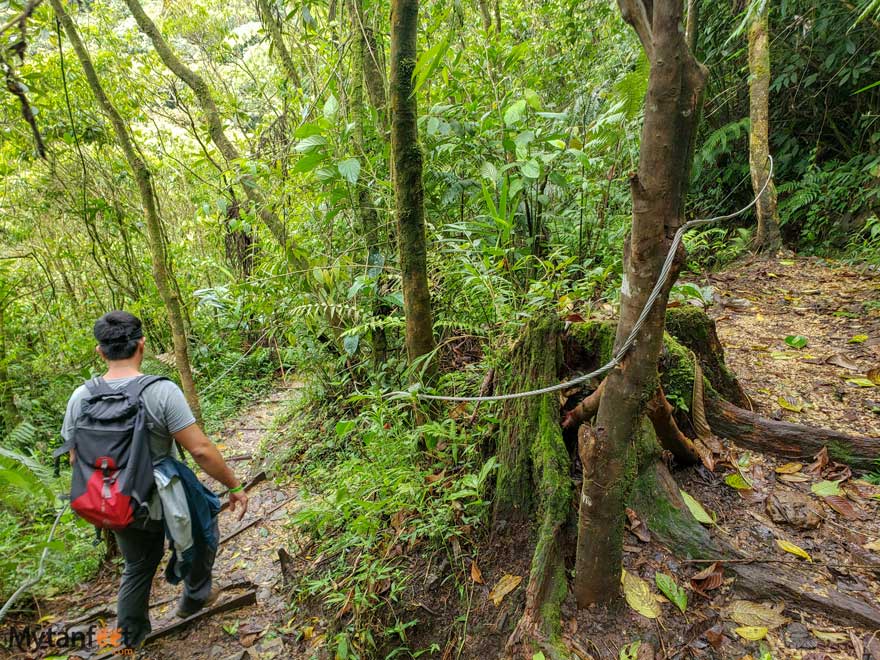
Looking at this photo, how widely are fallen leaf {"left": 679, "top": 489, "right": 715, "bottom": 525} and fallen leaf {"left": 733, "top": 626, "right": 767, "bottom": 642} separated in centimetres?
47

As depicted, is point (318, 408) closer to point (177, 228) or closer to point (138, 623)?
point (138, 623)

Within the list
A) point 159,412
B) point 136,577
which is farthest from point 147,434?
point 136,577

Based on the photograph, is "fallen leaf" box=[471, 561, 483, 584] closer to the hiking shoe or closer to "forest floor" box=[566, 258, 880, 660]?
"forest floor" box=[566, 258, 880, 660]

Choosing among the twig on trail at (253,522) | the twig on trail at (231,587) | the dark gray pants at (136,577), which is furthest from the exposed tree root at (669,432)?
the twig on trail at (253,522)

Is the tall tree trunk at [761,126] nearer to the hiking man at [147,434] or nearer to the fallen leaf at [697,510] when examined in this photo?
the fallen leaf at [697,510]

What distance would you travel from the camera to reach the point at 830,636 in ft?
Result: 5.84

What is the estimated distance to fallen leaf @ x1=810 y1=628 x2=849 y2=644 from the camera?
176 cm

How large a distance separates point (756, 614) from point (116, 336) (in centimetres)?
354

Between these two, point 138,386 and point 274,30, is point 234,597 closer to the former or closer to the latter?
point 138,386

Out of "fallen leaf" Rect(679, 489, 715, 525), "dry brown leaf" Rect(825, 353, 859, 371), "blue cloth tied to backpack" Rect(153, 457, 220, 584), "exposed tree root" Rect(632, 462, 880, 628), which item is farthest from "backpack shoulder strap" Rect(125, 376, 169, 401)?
"dry brown leaf" Rect(825, 353, 859, 371)

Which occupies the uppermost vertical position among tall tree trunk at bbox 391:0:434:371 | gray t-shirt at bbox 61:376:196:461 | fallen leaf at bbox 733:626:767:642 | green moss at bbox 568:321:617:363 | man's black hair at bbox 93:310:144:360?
tall tree trunk at bbox 391:0:434:371

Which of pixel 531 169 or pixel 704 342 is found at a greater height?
pixel 531 169

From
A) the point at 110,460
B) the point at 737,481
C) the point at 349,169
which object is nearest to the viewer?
the point at 737,481

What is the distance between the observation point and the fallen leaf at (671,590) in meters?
1.97
